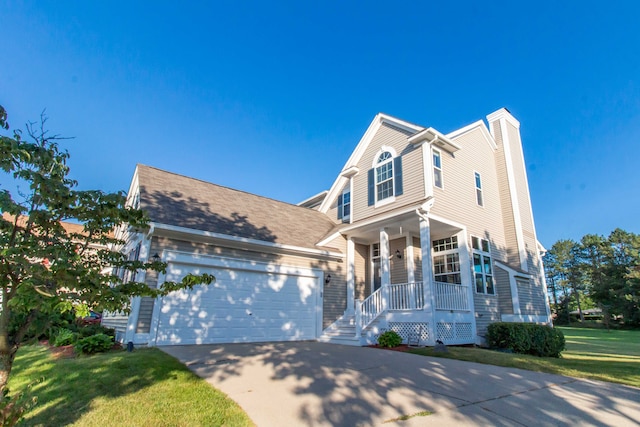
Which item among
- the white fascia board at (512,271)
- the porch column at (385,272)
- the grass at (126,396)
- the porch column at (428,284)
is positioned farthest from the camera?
the white fascia board at (512,271)

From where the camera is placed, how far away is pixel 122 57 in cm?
1220

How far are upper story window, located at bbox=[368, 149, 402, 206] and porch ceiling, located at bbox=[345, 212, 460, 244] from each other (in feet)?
3.53

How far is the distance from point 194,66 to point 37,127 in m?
13.0

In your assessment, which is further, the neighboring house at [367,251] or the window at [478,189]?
the window at [478,189]

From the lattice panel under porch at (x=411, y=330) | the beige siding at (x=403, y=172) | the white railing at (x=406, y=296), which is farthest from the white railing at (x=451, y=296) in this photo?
the beige siding at (x=403, y=172)

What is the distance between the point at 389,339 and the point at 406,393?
17.1 feet

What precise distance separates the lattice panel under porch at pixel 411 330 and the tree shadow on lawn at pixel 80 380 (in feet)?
21.7

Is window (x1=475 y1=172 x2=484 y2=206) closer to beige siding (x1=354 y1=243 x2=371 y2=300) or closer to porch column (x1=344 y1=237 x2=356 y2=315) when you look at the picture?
beige siding (x1=354 y1=243 x2=371 y2=300)

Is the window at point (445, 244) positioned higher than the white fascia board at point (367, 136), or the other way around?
the white fascia board at point (367, 136)

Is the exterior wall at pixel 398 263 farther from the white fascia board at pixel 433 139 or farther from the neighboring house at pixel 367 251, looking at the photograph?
the white fascia board at pixel 433 139

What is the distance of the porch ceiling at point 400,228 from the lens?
1097 cm

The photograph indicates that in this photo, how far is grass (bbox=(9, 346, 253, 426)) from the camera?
3.46 m

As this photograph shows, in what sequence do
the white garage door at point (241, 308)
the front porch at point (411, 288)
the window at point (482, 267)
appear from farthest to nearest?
the window at point (482, 267)
the front porch at point (411, 288)
the white garage door at point (241, 308)

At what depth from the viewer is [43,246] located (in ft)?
9.41
